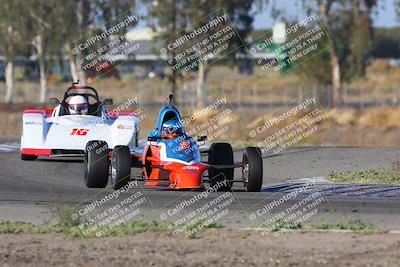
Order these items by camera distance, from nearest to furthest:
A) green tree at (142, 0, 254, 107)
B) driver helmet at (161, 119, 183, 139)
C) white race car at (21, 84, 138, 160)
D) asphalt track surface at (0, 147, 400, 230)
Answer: asphalt track surface at (0, 147, 400, 230) → driver helmet at (161, 119, 183, 139) → white race car at (21, 84, 138, 160) → green tree at (142, 0, 254, 107)

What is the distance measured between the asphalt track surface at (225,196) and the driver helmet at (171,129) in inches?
34.3

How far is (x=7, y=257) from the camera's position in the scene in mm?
10328

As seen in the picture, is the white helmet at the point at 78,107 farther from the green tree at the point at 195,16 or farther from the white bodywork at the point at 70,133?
the green tree at the point at 195,16

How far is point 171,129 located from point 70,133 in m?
5.44

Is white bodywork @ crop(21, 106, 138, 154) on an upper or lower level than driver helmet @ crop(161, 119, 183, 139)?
lower

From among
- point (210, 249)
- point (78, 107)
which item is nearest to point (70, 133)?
point (78, 107)

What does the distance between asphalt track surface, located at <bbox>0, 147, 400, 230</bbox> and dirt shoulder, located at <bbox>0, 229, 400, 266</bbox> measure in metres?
1.10

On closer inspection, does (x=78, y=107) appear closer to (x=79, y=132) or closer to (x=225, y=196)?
(x=79, y=132)

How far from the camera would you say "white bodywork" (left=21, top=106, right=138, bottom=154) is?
21.9 meters

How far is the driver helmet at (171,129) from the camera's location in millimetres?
16859

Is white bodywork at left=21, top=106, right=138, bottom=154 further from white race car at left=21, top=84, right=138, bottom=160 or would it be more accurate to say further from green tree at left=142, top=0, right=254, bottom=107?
green tree at left=142, top=0, right=254, bottom=107

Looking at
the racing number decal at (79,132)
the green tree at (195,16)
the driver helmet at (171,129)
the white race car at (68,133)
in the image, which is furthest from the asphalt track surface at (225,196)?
the green tree at (195,16)

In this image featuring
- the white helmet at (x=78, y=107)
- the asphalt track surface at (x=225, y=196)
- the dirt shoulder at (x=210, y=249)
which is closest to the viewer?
the dirt shoulder at (x=210, y=249)

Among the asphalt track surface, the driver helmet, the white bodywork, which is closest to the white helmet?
the white bodywork
